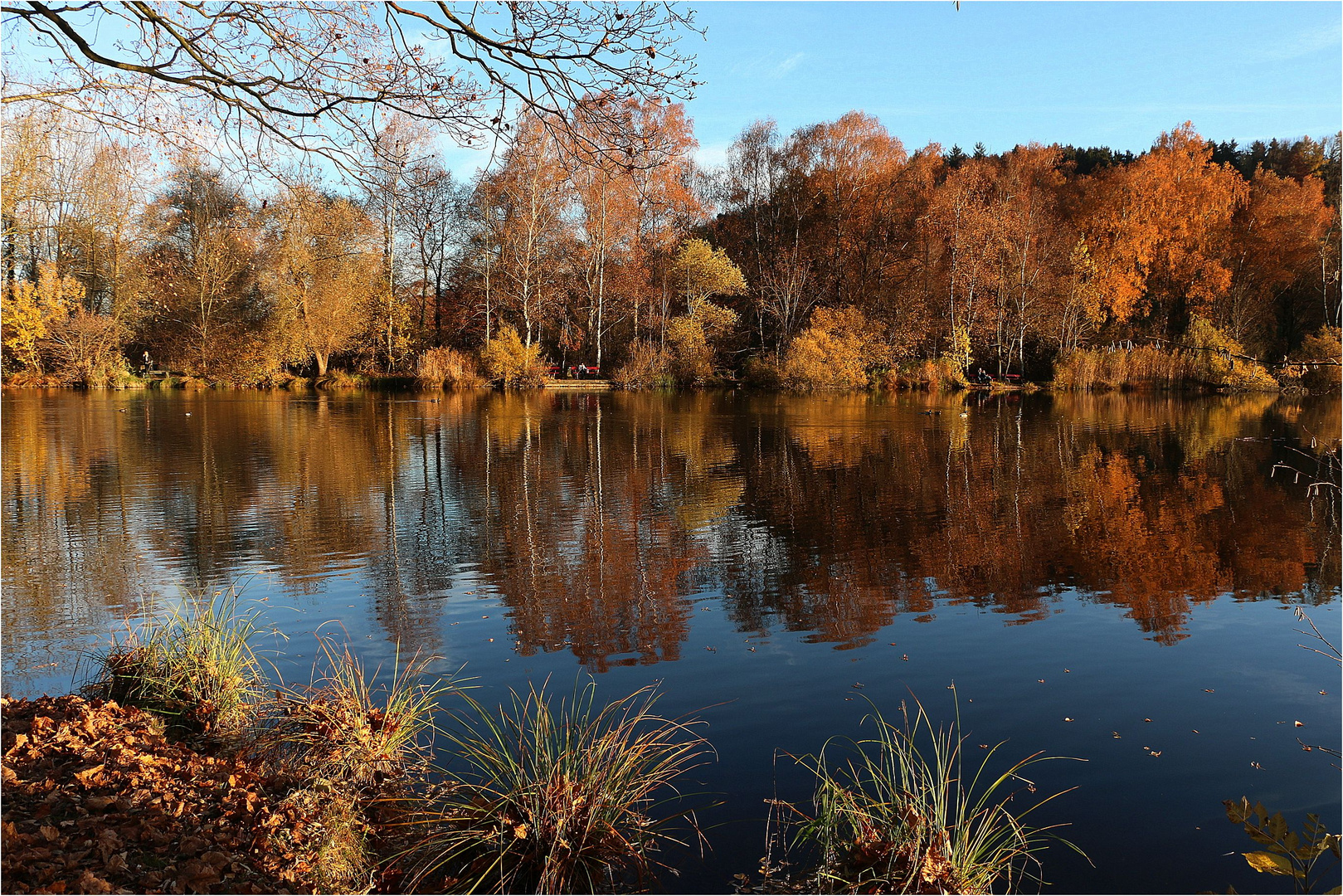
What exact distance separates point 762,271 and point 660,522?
3351 cm

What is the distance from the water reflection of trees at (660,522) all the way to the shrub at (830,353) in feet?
54.0

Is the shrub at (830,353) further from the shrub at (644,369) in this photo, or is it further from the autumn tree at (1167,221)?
the autumn tree at (1167,221)

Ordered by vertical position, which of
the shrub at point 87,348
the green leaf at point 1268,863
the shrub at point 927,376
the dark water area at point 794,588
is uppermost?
the shrub at point 87,348

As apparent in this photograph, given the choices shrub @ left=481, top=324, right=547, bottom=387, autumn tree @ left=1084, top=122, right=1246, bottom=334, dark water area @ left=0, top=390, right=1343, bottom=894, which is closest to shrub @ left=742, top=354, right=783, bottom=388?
shrub @ left=481, top=324, right=547, bottom=387

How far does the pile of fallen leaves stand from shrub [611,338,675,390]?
38.3 meters

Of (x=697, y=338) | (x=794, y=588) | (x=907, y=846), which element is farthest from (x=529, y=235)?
(x=907, y=846)

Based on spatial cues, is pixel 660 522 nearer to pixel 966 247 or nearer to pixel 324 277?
pixel 966 247

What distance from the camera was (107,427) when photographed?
22797mm

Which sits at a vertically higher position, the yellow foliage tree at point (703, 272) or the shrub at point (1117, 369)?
the yellow foliage tree at point (703, 272)

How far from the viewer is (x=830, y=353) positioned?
4084 cm

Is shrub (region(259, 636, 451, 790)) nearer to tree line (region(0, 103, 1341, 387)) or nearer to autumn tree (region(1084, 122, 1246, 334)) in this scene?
tree line (region(0, 103, 1341, 387))

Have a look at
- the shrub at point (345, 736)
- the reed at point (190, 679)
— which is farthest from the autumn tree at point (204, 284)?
the shrub at point (345, 736)

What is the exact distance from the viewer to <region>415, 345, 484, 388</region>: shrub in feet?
139

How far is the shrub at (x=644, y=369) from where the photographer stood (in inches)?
1673
